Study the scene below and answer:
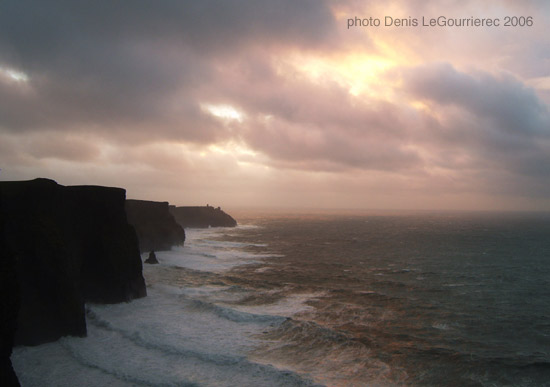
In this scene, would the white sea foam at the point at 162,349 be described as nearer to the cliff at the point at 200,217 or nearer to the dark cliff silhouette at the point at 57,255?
the dark cliff silhouette at the point at 57,255

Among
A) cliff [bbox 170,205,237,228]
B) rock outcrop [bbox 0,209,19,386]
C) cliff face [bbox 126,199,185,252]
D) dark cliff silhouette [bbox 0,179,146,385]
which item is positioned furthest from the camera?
cliff [bbox 170,205,237,228]

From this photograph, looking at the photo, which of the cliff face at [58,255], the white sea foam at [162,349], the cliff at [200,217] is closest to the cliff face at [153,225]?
the cliff face at [58,255]

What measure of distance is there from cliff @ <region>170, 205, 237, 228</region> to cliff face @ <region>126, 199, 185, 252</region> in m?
50.6

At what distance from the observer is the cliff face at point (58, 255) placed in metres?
19.3

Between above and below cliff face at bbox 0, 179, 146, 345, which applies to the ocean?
below

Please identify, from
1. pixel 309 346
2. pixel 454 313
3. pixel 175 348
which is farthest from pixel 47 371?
pixel 454 313

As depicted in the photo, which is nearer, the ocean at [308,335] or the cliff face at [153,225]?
the ocean at [308,335]

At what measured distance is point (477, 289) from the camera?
111 ft

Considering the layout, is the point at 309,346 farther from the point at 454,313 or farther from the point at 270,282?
the point at 270,282

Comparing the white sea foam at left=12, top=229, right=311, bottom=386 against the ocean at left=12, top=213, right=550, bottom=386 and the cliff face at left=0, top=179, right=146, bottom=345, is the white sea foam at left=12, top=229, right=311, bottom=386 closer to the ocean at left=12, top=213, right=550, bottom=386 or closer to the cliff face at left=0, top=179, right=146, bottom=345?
the ocean at left=12, top=213, right=550, bottom=386

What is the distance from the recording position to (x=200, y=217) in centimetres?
12431

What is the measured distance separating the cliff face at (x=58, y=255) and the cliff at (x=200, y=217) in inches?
3442

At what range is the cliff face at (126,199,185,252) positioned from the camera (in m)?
57.2

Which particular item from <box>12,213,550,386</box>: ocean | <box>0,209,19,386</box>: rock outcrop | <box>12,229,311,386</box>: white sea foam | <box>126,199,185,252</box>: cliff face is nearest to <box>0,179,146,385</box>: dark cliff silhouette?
<box>12,229,311,386</box>: white sea foam
